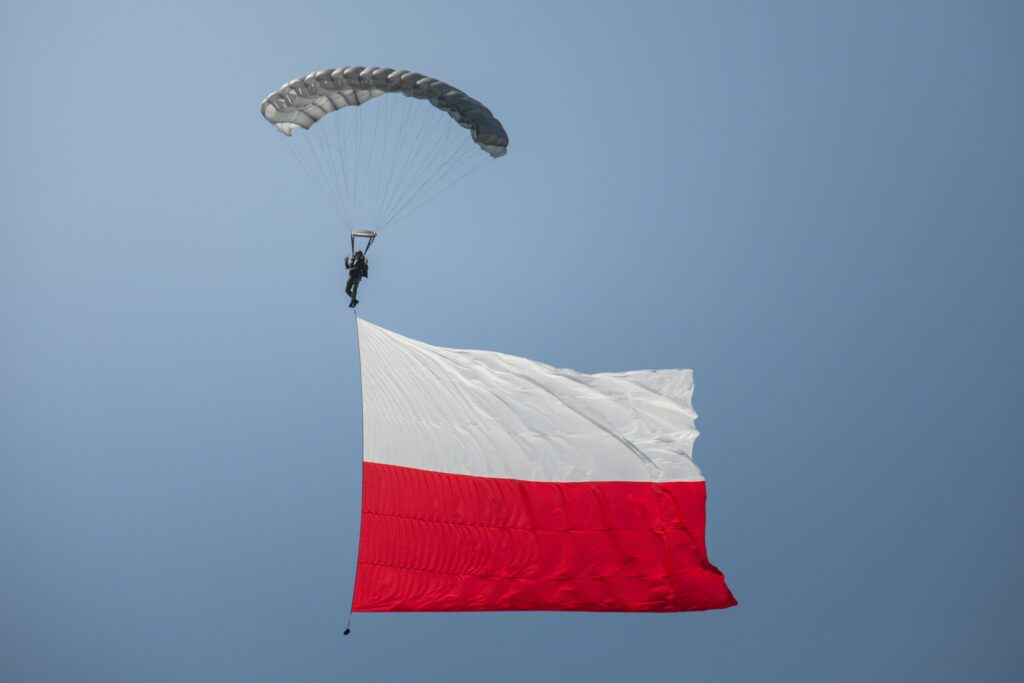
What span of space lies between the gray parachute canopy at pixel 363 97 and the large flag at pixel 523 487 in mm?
3697

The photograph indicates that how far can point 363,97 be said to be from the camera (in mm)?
15141

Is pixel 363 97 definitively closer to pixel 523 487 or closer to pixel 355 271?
pixel 355 271

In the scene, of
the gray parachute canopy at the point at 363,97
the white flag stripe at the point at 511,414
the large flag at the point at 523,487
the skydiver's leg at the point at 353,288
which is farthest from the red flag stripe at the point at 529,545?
the gray parachute canopy at the point at 363,97

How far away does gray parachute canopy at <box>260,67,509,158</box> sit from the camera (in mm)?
14172

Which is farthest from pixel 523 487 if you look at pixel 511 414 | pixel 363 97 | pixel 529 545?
pixel 363 97

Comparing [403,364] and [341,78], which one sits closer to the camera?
[341,78]

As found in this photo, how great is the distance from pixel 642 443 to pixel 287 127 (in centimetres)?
814

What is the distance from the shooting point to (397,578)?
46.5 feet

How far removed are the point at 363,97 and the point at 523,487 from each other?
23.1 ft

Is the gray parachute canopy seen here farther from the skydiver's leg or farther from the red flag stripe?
the red flag stripe

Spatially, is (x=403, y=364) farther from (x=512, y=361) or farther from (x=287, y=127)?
(x=287, y=127)

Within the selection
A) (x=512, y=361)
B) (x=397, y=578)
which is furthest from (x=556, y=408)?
(x=397, y=578)

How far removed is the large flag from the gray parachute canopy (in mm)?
3697

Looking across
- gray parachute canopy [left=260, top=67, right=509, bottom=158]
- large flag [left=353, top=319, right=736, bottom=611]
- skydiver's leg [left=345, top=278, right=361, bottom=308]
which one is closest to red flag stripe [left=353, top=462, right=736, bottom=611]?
large flag [left=353, top=319, right=736, bottom=611]
